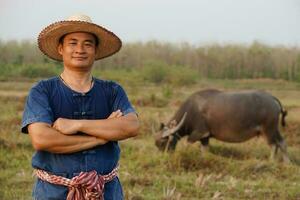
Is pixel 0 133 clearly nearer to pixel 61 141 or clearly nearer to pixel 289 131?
pixel 289 131

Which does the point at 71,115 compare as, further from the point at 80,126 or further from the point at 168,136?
the point at 168,136

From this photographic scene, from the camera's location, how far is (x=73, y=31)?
253 centimetres

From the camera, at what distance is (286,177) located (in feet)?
23.5

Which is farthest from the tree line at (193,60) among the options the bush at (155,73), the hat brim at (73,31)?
the hat brim at (73,31)

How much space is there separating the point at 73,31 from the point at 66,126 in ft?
1.43

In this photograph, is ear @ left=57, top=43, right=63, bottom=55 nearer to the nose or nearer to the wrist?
the nose

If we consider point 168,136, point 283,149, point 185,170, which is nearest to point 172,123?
point 168,136

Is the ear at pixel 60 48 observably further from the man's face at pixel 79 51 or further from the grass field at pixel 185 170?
the grass field at pixel 185 170

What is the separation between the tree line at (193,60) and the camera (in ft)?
65.0

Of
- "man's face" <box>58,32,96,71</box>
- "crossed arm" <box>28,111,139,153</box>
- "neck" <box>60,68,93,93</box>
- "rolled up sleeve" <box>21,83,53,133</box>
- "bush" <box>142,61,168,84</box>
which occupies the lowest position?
"bush" <box>142,61,168,84</box>

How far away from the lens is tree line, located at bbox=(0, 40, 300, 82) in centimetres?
1983

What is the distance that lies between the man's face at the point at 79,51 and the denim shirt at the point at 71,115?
0.11m

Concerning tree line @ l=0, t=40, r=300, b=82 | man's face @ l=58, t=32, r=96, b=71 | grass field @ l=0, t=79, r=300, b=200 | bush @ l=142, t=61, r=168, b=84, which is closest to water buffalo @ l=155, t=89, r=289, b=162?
grass field @ l=0, t=79, r=300, b=200

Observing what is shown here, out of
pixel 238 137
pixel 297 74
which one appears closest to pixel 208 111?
pixel 238 137
